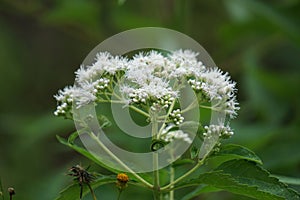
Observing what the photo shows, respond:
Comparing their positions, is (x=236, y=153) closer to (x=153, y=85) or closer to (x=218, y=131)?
(x=218, y=131)

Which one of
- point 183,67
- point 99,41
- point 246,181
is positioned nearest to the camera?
point 246,181

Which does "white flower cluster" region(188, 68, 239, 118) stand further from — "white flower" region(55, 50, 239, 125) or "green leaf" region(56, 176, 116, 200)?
"green leaf" region(56, 176, 116, 200)

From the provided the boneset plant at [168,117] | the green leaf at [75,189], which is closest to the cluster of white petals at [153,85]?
the boneset plant at [168,117]

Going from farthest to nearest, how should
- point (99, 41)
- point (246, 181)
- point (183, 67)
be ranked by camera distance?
point (99, 41) → point (183, 67) → point (246, 181)

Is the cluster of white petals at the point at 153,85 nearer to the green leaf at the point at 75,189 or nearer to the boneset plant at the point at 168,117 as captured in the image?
the boneset plant at the point at 168,117

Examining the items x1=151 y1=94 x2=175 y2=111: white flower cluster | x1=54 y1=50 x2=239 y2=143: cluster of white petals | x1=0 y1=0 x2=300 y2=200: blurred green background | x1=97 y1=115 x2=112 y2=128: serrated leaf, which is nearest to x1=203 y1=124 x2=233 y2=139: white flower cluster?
x1=54 y1=50 x2=239 y2=143: cluster of white petals

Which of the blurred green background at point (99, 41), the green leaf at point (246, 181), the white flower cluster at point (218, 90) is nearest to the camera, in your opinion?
the green leaf at point (246, 181)

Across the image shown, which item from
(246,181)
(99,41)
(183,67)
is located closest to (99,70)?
(183,67)

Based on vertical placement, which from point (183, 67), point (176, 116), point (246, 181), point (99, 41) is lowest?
point (246, 181)
